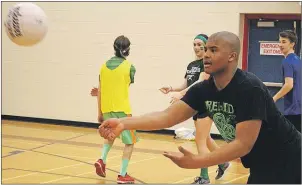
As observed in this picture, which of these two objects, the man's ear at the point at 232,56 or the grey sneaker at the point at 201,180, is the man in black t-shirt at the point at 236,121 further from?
the grey sneaker at the point at 201,180

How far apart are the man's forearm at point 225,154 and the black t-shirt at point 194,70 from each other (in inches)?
171

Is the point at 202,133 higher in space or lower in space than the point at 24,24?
lower

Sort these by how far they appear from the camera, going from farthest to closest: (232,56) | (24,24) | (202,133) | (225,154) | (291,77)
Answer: (291,77) < (202,133) < (24,24) < (232,56) < (225,154)

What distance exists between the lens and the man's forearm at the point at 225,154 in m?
4.10

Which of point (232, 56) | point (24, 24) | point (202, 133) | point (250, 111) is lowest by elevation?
point (202, 133)

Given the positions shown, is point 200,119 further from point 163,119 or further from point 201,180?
point 163,119

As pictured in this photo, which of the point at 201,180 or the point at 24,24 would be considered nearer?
the point at 24,24

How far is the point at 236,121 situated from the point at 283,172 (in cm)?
63

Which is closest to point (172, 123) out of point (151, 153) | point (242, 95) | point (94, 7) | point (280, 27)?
point (242, 95)

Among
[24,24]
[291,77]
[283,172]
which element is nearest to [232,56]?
[283,172]

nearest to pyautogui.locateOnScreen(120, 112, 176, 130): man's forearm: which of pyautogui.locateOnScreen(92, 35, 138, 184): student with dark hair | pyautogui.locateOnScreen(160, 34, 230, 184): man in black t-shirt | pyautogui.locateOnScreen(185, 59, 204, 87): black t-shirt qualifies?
pyautogui.locateOnScreen(160, 34, 230, 184): man in black t-shirt

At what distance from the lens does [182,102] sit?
465 centimetres

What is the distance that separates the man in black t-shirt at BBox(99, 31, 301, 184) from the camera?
13.6 ft

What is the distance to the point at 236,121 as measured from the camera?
429 centimetres
